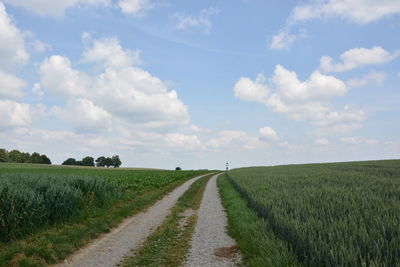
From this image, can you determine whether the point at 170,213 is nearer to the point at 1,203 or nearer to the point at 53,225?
the point at 53,225

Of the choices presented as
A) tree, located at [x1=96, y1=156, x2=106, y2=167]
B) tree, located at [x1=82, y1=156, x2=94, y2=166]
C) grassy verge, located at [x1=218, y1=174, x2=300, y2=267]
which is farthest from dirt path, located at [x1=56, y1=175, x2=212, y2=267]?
tree, located at [x1=96, y1=156, x2=106, y2=167]

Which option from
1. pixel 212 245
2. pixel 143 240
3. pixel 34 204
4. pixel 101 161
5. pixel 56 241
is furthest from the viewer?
pixel 101 161

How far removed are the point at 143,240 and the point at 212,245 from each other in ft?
8.11

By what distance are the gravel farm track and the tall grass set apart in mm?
2404

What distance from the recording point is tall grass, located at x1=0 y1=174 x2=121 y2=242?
31.4ft

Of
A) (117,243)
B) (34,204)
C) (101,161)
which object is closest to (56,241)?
(117,243)

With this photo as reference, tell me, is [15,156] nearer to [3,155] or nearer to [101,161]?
[3,155]

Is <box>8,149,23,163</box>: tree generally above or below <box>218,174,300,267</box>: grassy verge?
above

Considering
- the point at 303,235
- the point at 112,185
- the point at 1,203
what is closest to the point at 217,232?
the point at 303,235

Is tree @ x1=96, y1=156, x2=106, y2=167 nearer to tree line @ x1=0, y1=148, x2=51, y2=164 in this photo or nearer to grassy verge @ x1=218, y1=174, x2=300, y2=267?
tree line @ x1=0, y1=148, x2=51, y2=164

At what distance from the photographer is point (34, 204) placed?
10.6 meters

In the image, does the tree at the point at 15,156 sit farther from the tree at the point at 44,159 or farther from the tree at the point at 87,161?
the tree at the point at 87,161

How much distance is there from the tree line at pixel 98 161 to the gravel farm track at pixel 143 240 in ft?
463

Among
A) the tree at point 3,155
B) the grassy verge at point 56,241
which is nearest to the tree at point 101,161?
the tree at point 3,155
